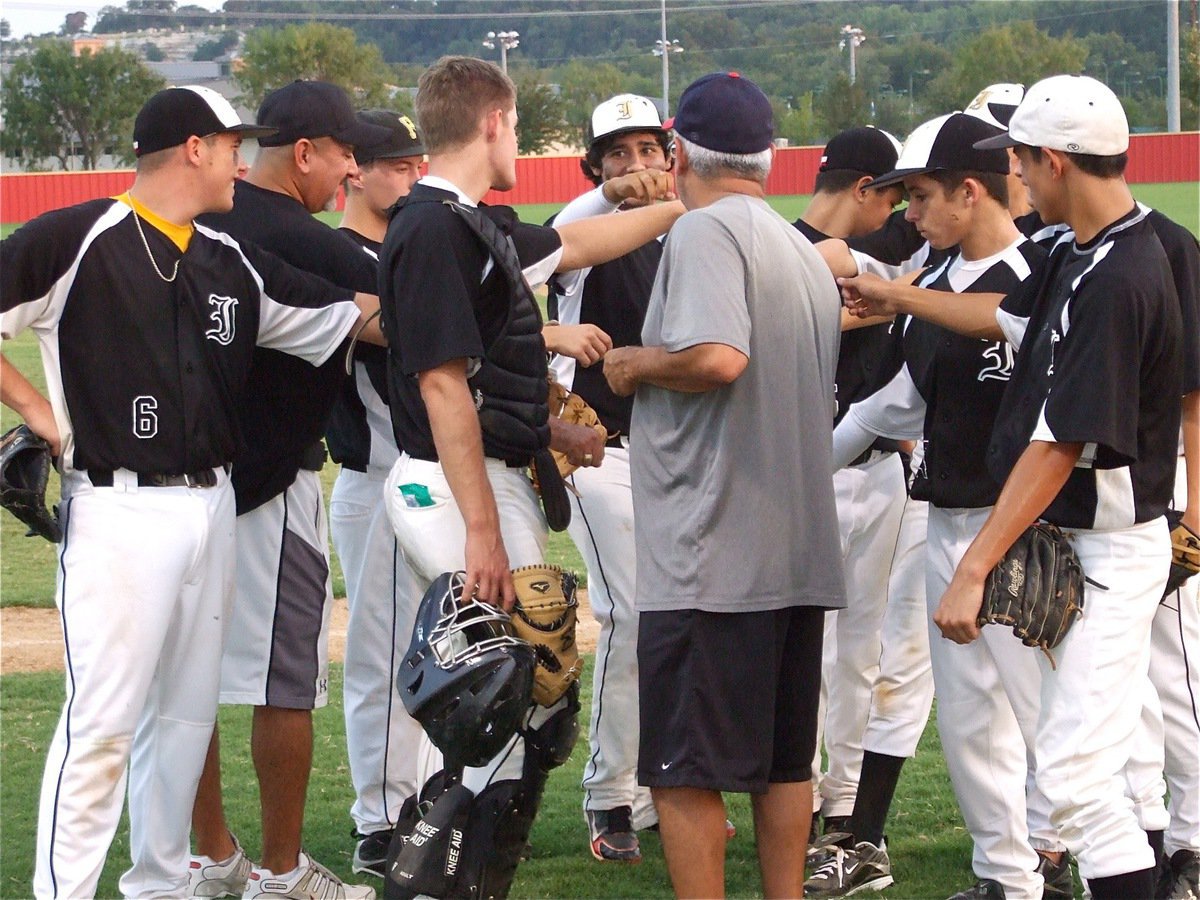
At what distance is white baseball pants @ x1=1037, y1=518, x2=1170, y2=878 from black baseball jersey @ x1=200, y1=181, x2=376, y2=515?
2227mm

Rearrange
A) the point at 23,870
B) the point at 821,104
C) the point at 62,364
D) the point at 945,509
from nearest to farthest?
the point at 62,364 → the point at 945,509 → the point at 23,870 → the point at 821,104

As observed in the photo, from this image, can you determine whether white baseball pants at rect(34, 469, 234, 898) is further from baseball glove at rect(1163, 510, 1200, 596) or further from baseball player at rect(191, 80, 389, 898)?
baseball glove at rect(1163, 510, 1200, 596)

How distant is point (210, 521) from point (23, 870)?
4.75 ft

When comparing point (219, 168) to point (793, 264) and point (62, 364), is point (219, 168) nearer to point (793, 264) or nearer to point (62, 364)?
point (62, 364)

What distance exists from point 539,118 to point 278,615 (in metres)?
59.4

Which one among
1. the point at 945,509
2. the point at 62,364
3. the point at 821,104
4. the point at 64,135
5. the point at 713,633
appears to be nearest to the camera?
the point at 713,633

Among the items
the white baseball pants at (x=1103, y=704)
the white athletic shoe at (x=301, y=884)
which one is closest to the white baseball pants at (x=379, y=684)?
the white athletic shoe at (x=301, y=884)

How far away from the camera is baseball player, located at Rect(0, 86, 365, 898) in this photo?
365 centimetres

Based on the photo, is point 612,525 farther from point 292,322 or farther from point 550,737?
point 292,322

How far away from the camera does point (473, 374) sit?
147 inches

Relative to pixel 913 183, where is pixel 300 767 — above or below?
below

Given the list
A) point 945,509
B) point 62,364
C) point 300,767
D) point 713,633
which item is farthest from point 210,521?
point 945,509

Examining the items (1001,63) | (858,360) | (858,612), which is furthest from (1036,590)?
(1001,63)

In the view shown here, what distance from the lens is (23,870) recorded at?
4.45 m
